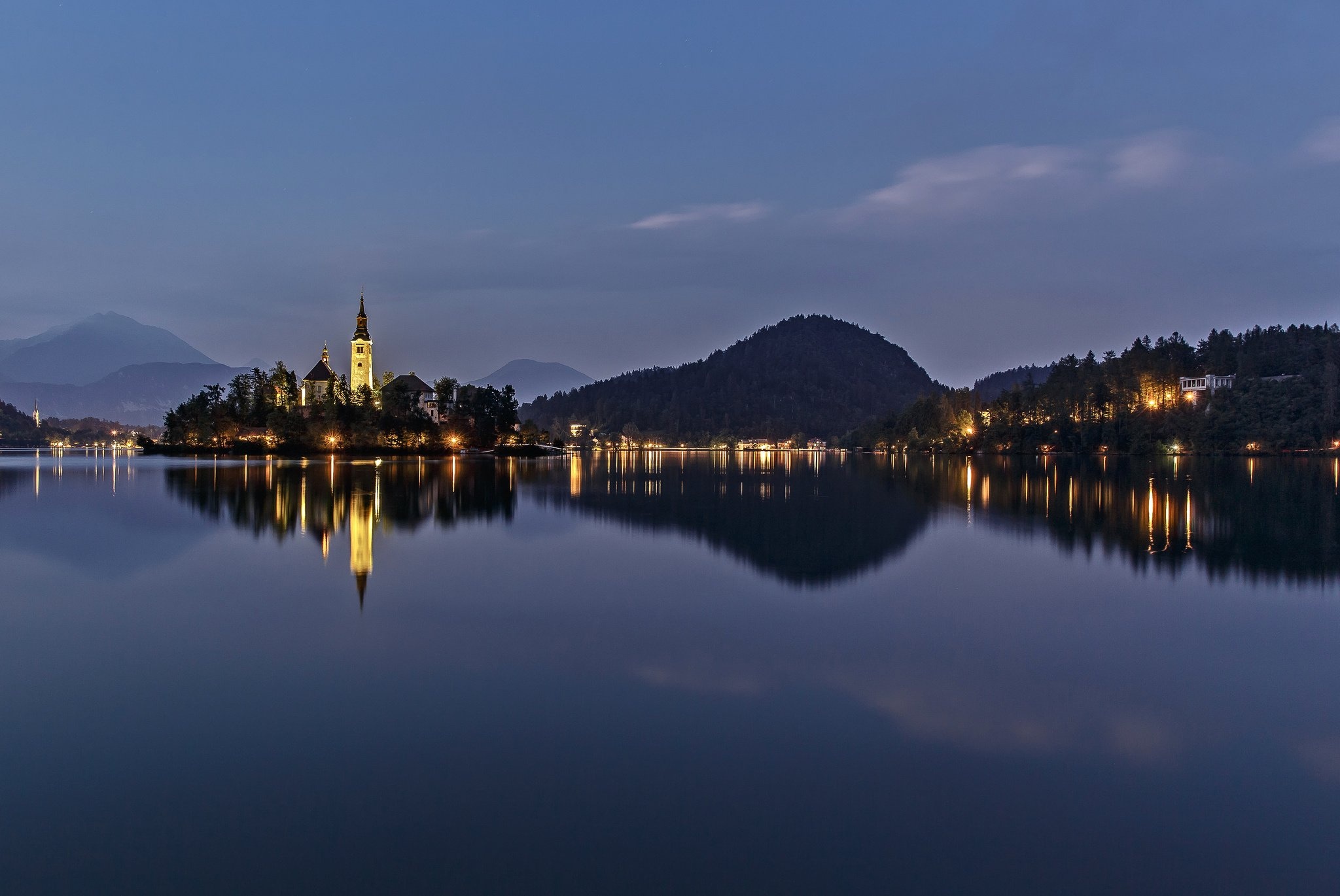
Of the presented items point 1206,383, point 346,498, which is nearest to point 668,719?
point 346,498

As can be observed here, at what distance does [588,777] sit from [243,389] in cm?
11521

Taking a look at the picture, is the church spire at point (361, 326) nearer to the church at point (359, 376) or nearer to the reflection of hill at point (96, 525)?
the church at point (359, 376)

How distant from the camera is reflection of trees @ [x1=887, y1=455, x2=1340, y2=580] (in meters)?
21.4

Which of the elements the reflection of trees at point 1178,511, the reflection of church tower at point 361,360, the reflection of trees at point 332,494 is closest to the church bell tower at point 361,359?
the reflection of church tower at point 361,360

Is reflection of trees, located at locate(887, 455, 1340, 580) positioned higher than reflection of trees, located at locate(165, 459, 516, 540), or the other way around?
reflection of trees, located at locate(165, 459, 516, 540)

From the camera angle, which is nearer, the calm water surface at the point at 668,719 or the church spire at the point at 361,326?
the calm water surface at the point at 668,719

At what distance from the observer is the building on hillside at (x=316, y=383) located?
115406 mm

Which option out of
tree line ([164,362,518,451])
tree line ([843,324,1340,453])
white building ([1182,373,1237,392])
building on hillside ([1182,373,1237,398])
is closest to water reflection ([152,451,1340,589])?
tree line ([164,362,518,451])

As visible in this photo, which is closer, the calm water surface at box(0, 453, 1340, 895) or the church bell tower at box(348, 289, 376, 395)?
the calm water surface at box(0, 453, 1340, 895)

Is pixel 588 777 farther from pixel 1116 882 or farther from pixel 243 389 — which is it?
pixel 243 389

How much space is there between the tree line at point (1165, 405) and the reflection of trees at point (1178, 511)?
43079 millimetres

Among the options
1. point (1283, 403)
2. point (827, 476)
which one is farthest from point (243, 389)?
point (1283, 403)

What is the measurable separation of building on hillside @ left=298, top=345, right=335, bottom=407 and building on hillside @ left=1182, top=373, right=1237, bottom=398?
4873 inches

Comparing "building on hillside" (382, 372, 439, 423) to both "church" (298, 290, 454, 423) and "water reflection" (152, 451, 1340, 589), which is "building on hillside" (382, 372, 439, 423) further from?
"water reflection" (152, 451, 1340, 589)
